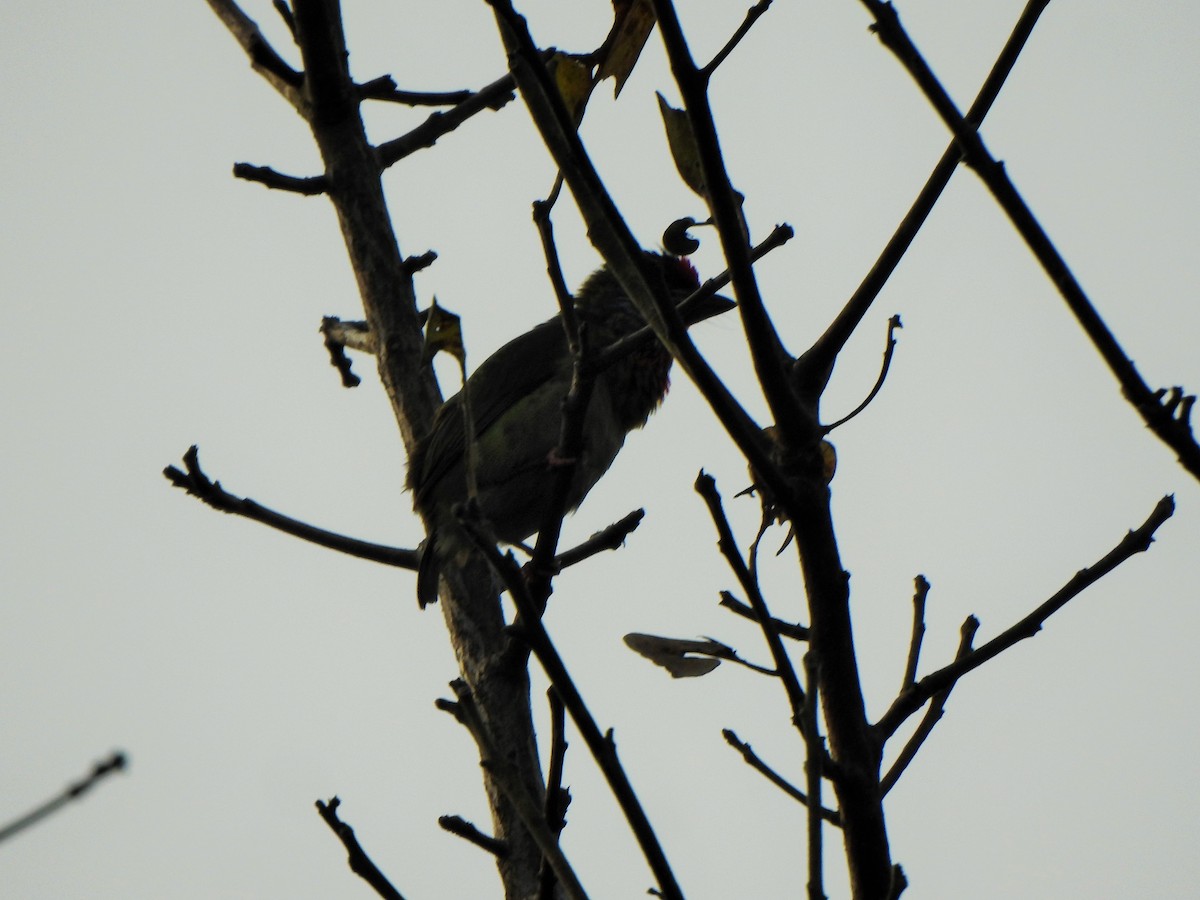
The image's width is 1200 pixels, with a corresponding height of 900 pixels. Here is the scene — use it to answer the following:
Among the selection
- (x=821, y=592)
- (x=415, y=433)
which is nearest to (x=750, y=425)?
(x=821, y=592)

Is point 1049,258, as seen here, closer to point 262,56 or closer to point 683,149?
point 683,149

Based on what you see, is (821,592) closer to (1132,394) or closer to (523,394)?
(1132,394)

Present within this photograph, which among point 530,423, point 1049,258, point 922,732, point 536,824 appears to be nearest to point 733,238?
point 1049,258

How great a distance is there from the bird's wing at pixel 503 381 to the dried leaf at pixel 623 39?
98.3 inches

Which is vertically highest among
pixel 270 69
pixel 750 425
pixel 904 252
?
pixel 270 69

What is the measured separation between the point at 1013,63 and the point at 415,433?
8.02ft

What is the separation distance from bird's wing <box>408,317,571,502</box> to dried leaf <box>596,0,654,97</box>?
2498 mm

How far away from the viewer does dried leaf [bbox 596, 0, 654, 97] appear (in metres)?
2.19

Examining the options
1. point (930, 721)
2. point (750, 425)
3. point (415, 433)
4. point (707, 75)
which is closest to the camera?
point (707, 75)

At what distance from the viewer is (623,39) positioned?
220 cm

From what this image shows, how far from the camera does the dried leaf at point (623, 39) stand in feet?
7.18

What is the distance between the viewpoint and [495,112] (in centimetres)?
435

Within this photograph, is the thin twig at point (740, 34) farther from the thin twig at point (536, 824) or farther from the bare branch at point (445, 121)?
the bare branch at point (445, 121)

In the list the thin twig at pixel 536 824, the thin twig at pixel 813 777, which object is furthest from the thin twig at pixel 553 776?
the thin twig at pixel 813 777
